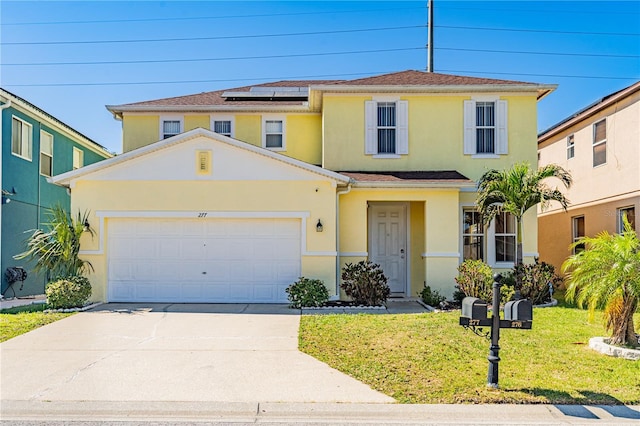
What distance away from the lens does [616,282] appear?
7.61 metres

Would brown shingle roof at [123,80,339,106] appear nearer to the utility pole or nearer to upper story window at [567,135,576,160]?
upper story window at [567,135,576,160]

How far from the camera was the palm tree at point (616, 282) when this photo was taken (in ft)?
25.0

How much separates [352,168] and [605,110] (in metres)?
8.06

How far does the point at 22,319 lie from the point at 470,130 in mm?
12137

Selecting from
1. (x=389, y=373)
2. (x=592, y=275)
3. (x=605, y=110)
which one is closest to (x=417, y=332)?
(x=389, y=373)

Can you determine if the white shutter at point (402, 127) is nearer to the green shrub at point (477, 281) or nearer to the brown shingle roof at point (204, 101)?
the brown shingle roof at point (204, 101)

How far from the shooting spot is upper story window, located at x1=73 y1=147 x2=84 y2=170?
20547mm

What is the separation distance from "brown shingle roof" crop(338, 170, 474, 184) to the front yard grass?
14.4 ft

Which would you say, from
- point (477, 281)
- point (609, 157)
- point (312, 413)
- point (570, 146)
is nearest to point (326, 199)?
point (477, 281)

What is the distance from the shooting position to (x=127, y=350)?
8.27 meters

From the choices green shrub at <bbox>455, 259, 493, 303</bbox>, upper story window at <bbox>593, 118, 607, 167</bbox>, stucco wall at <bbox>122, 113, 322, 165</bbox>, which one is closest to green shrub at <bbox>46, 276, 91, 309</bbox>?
stucco wall at <bbox>122, 113, 322, 165</bbox>

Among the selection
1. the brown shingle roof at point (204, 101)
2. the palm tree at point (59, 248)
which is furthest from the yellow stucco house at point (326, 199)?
the brown shingle roof at point (204, 101)

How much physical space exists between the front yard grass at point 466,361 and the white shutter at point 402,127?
19.8 feet

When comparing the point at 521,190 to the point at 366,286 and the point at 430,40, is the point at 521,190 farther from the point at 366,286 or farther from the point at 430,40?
the point at 430,40
